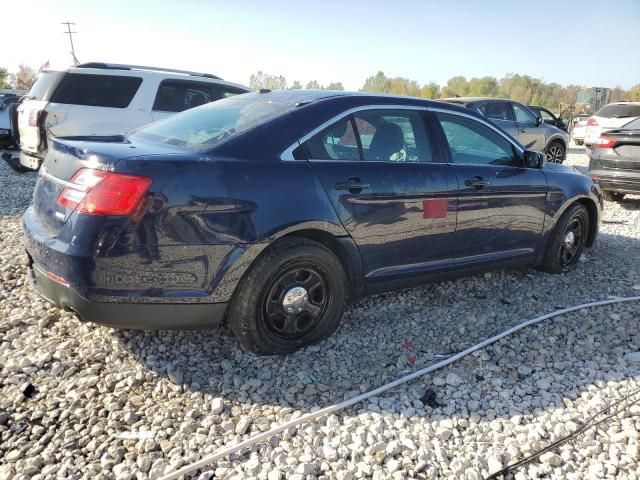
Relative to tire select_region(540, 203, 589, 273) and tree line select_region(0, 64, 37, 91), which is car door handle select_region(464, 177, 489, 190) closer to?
tire select_region(540, 203, 589, 273)

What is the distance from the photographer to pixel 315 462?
224cm

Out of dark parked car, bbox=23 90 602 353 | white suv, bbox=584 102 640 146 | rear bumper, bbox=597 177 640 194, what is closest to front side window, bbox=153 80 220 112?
dark parked car, bbox=23 90 602 353

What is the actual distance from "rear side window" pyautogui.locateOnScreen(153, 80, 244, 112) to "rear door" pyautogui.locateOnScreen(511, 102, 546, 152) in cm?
646

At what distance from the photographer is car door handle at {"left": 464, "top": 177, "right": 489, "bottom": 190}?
12.2 ft

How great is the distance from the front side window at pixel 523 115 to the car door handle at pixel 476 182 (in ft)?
26.9

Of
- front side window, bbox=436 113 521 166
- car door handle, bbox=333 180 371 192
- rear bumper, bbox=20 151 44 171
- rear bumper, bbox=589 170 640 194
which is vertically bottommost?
rear bumper, bbox=589 170 640 194

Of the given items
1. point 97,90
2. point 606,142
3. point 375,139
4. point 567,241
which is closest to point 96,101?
point 97,90

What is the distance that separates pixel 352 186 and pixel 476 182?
1201mm

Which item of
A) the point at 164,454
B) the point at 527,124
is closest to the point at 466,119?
the point at 164,454

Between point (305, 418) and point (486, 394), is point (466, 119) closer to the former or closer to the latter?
point (486, 394)

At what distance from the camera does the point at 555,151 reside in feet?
39.0

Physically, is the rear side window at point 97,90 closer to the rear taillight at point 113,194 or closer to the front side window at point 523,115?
the rear taillight at point 113,194

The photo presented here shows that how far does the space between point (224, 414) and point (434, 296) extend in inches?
87.6

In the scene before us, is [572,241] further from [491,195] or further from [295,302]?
[295,302]
